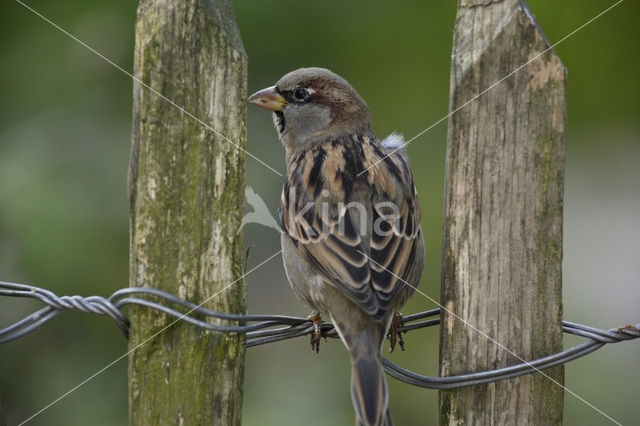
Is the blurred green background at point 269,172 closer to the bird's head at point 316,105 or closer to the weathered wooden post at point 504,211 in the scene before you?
the bird's head at point 316,105

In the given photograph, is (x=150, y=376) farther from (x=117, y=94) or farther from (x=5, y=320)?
(x=117, y=94)

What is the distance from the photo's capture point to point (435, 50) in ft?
15.5

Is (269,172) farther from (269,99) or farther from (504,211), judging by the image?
(504,211)

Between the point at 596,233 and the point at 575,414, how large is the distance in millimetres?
1537

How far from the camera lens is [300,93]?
4102mm

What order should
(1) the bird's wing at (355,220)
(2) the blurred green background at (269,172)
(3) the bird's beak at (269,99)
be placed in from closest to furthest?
(1) the bird's wing at (355,220), (2) the blurred green background at (269,172), (3) the bird's beak at (269,99)

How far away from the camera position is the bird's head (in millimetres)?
4086

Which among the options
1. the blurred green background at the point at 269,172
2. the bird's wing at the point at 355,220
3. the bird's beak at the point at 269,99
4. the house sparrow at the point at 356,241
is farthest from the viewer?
the bird's beak at the point at 269,99

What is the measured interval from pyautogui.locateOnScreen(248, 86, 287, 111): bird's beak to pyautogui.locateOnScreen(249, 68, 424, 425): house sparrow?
125 millimetres

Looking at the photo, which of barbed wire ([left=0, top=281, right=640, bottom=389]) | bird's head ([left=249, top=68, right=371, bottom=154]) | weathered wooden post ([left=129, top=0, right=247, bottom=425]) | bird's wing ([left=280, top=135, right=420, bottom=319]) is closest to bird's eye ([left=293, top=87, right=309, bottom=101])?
bird's head ([left=249, top=68, right=371, bottom=154])

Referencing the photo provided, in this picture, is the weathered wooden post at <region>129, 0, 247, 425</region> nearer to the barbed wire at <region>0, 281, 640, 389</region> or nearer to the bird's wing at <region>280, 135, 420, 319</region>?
the barbed wire at <region>0, 281, 640, 389</region>

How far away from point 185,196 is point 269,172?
2165mm

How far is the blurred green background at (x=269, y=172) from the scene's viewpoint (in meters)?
4.02

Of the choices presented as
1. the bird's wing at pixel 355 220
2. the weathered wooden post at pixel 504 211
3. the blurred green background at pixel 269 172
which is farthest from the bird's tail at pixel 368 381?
the blurred green background at pixel 269 172
